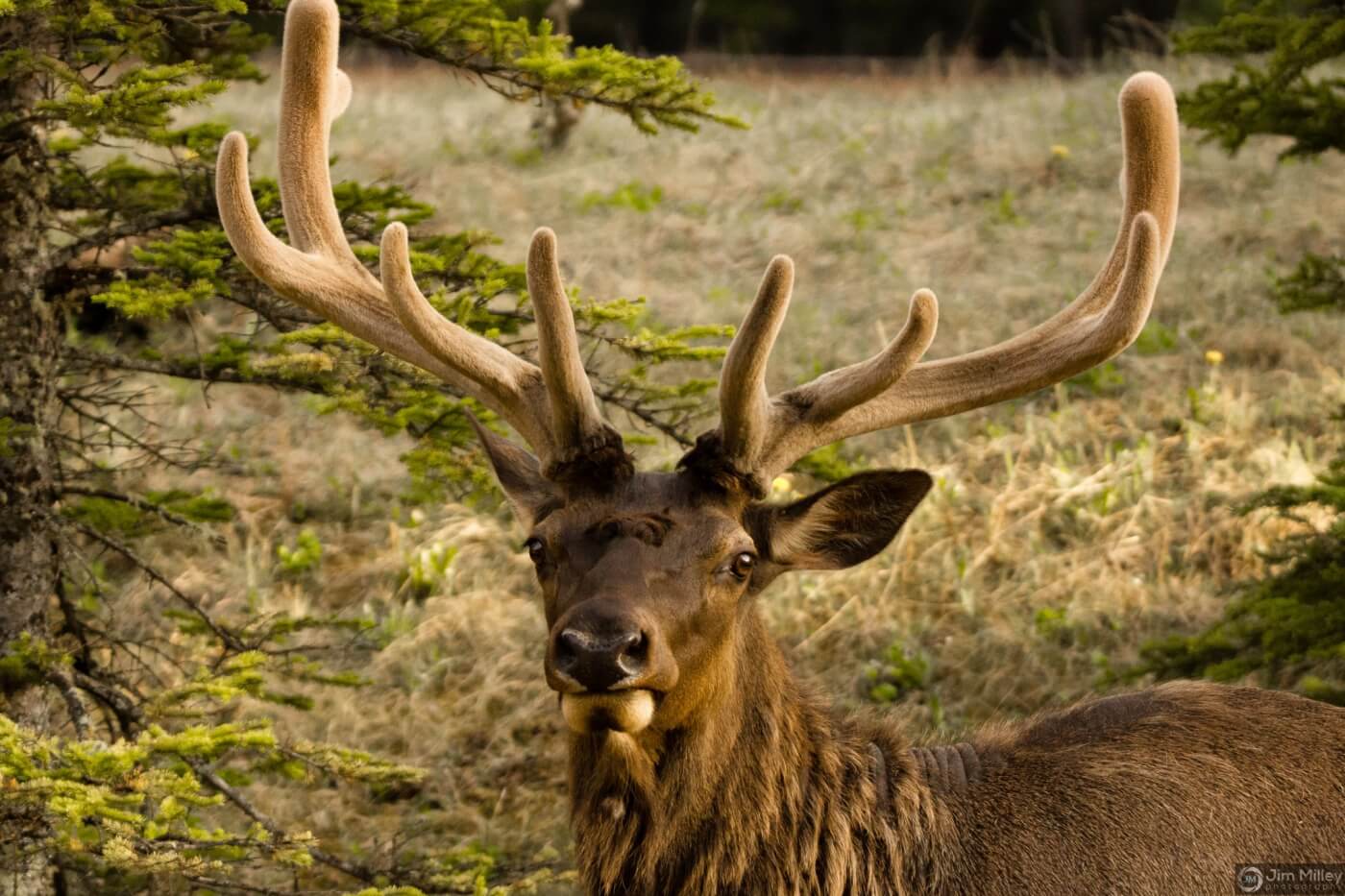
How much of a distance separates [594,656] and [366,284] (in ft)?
5.41

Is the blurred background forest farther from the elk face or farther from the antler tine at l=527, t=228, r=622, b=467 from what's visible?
the antler tine at l=527, t=228, r=622, b=467

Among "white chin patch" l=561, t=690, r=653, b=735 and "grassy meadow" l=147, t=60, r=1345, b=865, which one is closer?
"white chin patch" l=561, t=690, r=653, b=735

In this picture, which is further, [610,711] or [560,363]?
[560,363]

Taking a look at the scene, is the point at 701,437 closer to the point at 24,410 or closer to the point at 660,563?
the point at 660,563

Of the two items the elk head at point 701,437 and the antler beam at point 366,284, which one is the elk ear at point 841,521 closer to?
the elk head at point 701,437

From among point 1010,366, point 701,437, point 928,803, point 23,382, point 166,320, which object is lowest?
point 928,803

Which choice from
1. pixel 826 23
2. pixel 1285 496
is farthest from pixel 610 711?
pixel 826 23

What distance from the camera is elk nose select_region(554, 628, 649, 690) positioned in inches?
143

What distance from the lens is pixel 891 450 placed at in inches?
367

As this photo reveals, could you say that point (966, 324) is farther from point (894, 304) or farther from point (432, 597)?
point (432, 597)

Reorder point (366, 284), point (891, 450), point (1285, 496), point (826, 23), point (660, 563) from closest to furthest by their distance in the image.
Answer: point (660, 563), point (366, 284), point (1285, 496), point (891, 450), point (826, 23)

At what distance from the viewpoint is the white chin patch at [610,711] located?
3721 mm

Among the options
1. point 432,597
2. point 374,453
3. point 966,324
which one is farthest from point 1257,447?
point 374,453

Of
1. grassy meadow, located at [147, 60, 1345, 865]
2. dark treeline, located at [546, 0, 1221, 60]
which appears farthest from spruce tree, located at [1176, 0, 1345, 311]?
dark treeline, located at [546, 0, 1221, 60]
